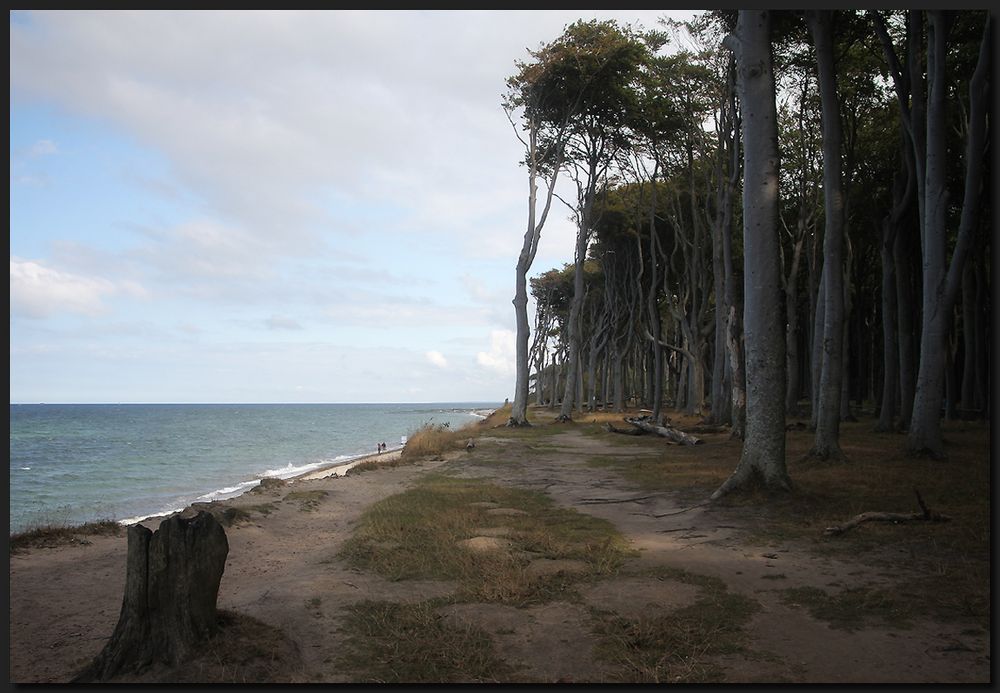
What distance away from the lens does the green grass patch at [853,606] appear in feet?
17.4

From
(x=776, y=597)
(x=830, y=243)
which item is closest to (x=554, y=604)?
(x=776, y=597)

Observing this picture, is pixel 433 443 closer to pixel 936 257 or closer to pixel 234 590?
pixel 936 257

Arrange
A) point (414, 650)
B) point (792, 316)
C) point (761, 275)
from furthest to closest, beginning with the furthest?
point (792, 316) < point (761, 275) < point (414, 650)

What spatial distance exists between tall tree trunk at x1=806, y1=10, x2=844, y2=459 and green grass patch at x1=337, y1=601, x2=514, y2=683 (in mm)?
11446

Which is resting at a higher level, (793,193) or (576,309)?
(793,193)

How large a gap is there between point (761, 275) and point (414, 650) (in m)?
8.35

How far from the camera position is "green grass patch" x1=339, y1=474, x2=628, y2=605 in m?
6.54

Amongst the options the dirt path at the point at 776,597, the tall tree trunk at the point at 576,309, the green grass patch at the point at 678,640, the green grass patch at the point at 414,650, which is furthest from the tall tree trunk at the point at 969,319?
the green grass patch at the point at 414,650

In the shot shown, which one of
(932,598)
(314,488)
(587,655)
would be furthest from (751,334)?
(314,488)

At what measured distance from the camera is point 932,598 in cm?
577

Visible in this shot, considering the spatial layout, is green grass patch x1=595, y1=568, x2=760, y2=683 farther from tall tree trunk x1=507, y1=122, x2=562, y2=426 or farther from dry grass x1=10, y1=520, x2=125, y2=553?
Result: tall tree trunk x1=507, y1=122, x2=562, y2=426

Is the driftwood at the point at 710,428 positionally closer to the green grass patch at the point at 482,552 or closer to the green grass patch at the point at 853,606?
the green grass patch at the point at 482,552

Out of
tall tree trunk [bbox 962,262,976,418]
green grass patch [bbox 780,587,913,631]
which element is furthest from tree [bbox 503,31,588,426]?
green grass patch [bbox 780,587,913,631]

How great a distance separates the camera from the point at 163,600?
4.83m
